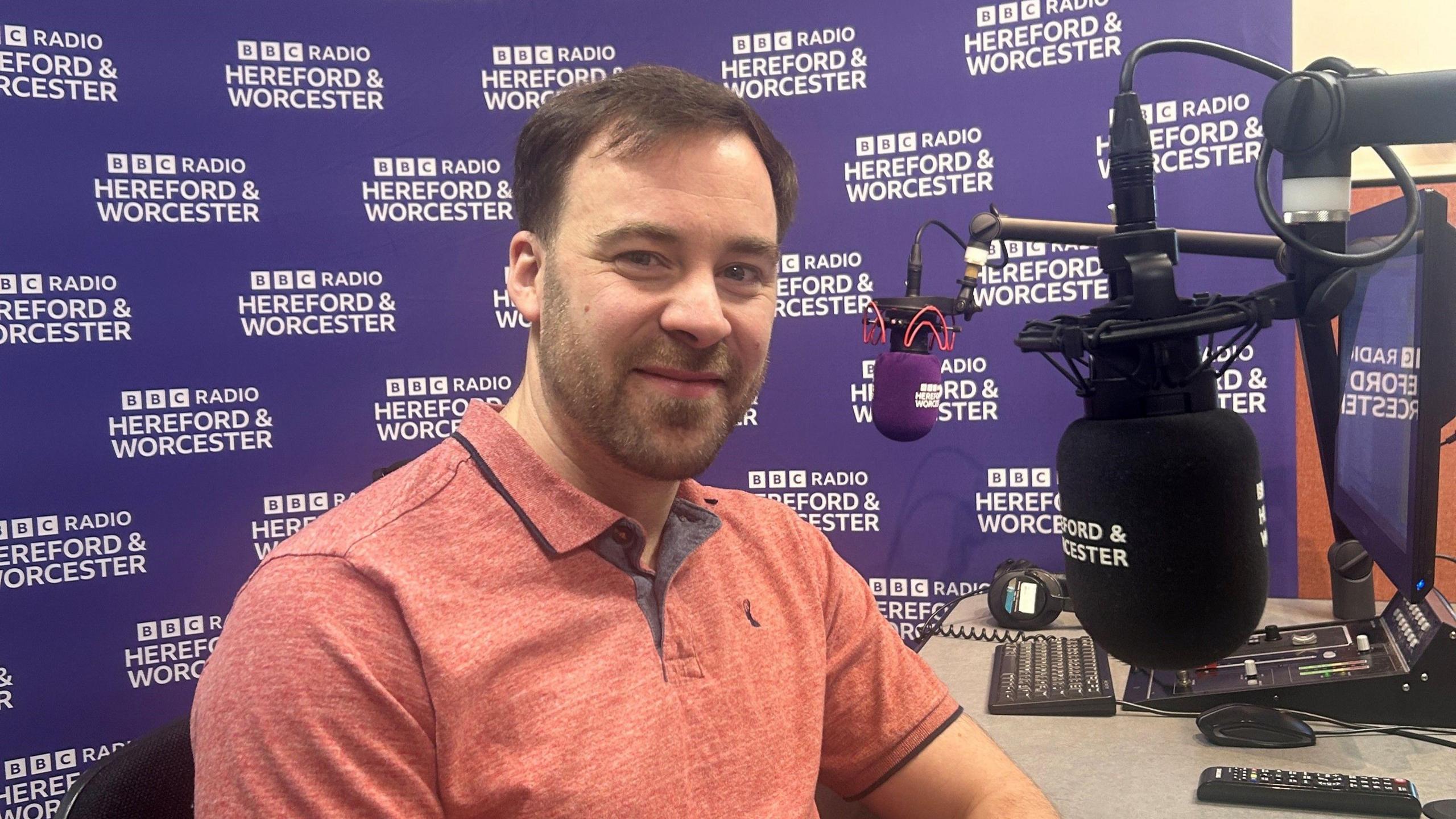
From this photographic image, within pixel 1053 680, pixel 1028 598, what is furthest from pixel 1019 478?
pixel 1053 680

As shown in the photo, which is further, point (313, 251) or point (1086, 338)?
point (313, 251)

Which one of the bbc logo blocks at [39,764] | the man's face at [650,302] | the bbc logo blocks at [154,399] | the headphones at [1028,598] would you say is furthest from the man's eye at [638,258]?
the bbc logo blocks at [39,764]

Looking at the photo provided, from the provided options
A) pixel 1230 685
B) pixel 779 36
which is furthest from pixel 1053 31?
pixel 1230 685

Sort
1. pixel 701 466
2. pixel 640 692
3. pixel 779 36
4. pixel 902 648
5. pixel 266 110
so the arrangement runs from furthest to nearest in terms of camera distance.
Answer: pixel 779 36, pixel 266 110, pixel 902 648, pixel 701 466, pixel 640 692

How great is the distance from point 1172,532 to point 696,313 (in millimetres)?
608

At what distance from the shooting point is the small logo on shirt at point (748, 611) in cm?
128

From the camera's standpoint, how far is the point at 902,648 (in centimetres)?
148

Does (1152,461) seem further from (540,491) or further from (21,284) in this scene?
(21,284)

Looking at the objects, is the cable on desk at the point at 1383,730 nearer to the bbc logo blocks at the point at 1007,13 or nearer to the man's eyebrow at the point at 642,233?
the man's eyebrow at the point at 642,233

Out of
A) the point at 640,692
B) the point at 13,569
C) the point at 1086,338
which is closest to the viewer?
the point at 1086,338

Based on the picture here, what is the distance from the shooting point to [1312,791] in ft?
3.84

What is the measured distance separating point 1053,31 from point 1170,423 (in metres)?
1.77

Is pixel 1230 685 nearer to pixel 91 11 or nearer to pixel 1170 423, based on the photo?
pixel 1170 423

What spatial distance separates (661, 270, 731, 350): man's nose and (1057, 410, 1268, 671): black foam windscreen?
1.71 feet
